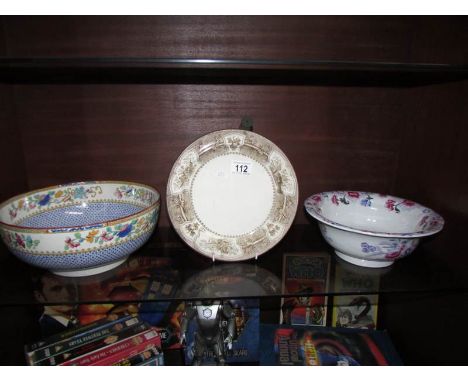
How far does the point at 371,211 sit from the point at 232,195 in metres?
0.29

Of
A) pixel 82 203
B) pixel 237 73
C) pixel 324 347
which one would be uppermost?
pixel 237 73

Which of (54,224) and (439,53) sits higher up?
(439,53)

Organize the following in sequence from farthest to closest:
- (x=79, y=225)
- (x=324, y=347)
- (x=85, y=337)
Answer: (x=324, y=347)
(x=85, y=337)
(x=79, y=225)

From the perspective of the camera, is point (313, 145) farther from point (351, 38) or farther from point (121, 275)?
point (121, 275)

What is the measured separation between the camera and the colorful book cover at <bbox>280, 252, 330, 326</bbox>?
56 cm

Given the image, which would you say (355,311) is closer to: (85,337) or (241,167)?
(241,167)

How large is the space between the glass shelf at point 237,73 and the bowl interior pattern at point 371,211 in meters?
0.24

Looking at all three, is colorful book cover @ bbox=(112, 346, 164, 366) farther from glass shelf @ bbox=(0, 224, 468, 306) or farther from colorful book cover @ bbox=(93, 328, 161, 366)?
glass shelf @ bbox=(0, 224, 468, 306)

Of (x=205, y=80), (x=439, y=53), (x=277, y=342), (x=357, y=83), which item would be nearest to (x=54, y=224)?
(x=205, y=80)

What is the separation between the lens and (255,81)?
677mm

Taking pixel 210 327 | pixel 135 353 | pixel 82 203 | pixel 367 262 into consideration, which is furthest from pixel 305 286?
pixel 82 203

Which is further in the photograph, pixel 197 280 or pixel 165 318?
pixel 165 318

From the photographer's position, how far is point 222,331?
670 millimetres
